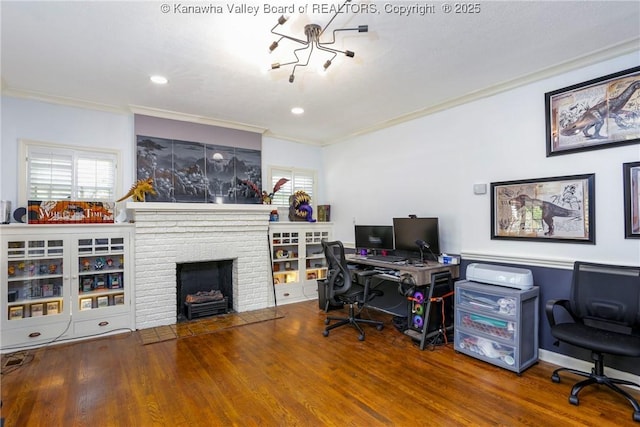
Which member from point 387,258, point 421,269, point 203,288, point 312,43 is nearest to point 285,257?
point 203,288

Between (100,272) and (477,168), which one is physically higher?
(477,168)

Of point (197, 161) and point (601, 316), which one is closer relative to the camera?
point (601, 316)

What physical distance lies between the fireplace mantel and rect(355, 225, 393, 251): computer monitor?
142cm

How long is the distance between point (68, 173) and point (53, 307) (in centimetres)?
154

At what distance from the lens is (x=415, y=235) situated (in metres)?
3.96

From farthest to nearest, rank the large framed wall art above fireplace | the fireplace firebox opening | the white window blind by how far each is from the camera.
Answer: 1. the fireplace firebox opening
2. the large framed wall art above fireplace
3. the white window blind

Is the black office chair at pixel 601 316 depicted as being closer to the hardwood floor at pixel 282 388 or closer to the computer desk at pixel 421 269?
the hardwood floor at pixel 282 388

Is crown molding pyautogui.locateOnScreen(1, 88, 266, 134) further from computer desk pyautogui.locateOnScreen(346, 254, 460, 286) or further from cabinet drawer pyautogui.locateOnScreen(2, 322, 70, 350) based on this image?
computer desk pyautogui.locateOnScreen(346, 254, 460, 286)

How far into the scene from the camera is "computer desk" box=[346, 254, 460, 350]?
11.3ft

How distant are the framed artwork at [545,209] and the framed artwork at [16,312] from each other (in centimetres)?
506

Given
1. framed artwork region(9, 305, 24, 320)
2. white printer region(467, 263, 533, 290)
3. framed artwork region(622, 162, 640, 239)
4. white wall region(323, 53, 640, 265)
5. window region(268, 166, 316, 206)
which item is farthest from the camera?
window region(268, 166, 316, 206)

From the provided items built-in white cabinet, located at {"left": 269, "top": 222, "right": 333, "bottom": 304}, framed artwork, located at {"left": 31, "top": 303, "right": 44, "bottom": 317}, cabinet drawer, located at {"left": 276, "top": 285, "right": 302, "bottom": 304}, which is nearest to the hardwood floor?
framed artwork, located at {"left": 31, "top": 303, "right": 44, "bottom": 317}

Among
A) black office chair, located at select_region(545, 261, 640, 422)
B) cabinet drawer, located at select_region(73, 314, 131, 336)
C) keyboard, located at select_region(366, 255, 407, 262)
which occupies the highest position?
keyboard, located at select_region(366, 255, 407, 262)

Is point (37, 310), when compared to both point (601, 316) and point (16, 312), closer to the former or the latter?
point (16, 312)
